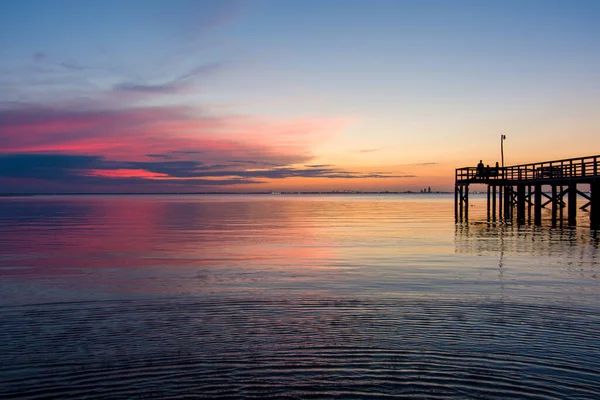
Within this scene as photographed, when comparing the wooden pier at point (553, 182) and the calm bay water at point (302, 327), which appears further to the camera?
the wooden pier at point (553, 182)

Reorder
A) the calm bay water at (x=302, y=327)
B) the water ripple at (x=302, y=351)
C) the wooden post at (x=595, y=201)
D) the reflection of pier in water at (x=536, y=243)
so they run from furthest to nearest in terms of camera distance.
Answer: the wooden post at (x=595, y=201) → the reflection of pier in water at (x=536, y=243) → the calm bay water at (x=302, y=327) → the water ripple at (x=302, y=351)

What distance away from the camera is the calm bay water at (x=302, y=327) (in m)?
7.09

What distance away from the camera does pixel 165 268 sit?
18062 millimetres

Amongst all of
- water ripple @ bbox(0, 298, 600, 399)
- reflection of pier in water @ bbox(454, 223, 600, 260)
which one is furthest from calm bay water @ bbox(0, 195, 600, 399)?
reflection of pier in water @ bbox(454, 223, 600, 260)

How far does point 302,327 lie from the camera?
9789 millimetres

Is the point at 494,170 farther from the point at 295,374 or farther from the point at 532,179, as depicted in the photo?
the point at 295,374

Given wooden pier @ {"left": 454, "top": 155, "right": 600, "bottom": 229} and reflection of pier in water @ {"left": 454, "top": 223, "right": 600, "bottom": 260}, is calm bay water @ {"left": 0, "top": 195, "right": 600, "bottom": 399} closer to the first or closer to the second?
reflection of pier in water @ {"left": 454, "top": 223, "right": 600, "bottom": 260}

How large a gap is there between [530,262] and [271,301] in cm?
1086

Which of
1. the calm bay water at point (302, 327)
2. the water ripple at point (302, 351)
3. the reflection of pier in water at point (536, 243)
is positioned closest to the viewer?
the water ripple at point (302, 351)

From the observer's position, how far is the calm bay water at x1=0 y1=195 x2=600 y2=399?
7090 mm

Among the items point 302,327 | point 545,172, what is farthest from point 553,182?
point 302,327

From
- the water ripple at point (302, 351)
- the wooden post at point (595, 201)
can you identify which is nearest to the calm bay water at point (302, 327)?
the water ripple at point (302, 351)

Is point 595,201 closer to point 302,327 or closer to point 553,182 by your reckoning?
point 553,182

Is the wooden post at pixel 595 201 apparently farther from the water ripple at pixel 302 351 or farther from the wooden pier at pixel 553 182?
the water ripple at pixel 302 351
